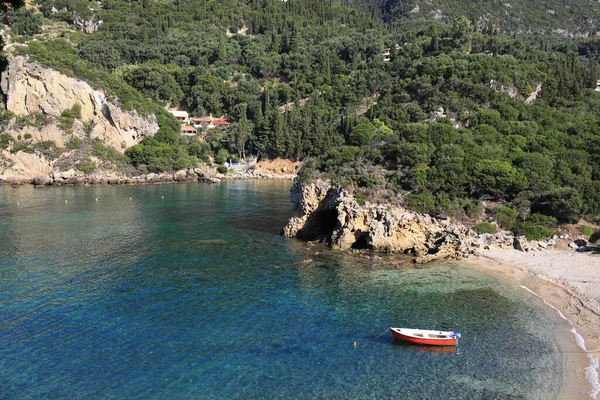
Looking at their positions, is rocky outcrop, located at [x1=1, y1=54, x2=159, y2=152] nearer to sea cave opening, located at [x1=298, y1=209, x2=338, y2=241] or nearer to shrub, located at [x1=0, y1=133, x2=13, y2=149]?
shrub, located at [x1=0, y1=133, x2=13, y2=149]

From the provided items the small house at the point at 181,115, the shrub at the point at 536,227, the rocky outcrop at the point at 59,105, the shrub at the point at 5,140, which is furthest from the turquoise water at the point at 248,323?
the small house at the point at 181,115

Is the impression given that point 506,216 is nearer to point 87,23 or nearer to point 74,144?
point 74,144

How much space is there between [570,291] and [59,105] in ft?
291

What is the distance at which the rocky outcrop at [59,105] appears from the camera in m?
82.8

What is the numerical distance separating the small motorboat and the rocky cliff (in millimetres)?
75984

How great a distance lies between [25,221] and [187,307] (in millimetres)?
31913

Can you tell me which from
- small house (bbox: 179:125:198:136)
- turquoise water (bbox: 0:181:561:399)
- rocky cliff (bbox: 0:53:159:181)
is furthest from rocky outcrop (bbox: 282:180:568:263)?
small house (bbox: 179:125:198:136)

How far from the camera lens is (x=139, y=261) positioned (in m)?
34.9

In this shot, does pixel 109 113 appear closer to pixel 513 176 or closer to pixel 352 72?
pixel 352 72

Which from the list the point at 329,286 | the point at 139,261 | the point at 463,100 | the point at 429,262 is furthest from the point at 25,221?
the point at 463,100

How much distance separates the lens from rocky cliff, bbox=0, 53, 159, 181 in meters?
80.6

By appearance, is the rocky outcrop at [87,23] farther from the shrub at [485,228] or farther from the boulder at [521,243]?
the boulder at [521,243]

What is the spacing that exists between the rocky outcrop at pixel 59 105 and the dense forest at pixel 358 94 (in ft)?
8.99

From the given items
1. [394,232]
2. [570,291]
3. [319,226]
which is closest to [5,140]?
[319,226]
